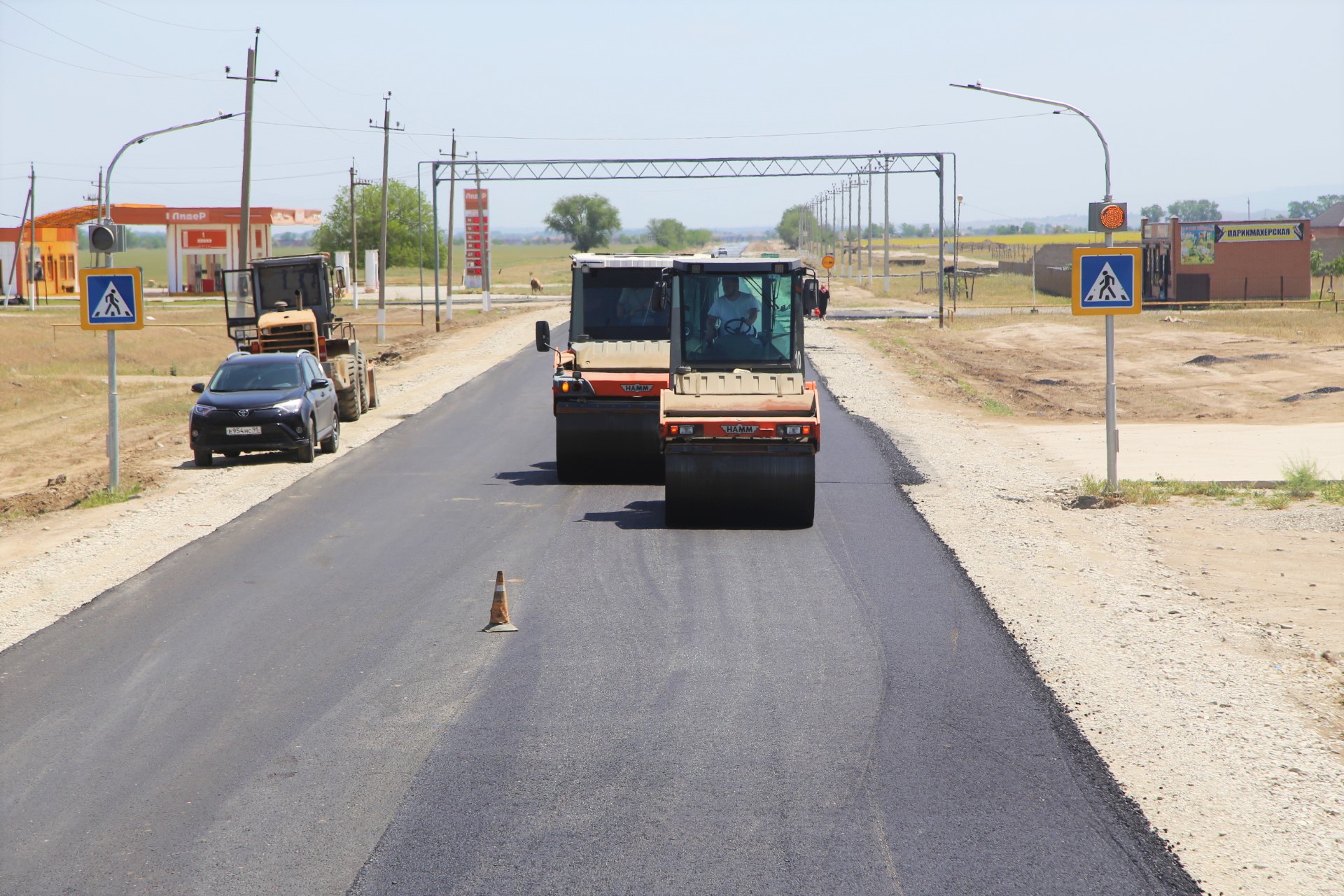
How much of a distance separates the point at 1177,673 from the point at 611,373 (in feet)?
32.4

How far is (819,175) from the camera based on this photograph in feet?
213

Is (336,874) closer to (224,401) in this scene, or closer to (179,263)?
(224,401)

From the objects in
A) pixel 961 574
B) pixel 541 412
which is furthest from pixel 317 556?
pixel 541 412

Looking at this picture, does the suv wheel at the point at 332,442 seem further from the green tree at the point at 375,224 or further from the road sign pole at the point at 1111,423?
the green tree at the point at 375,224

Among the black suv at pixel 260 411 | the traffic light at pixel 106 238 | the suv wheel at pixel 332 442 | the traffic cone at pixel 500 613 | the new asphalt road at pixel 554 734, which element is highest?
the traffic light at pixel 106 238

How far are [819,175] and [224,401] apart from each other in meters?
48.8

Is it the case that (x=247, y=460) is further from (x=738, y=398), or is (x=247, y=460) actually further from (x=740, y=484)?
(x=740, y=484)

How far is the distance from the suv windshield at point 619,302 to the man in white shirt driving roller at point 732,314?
3155 millimetres

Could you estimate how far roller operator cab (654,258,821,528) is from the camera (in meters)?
→ 14.1

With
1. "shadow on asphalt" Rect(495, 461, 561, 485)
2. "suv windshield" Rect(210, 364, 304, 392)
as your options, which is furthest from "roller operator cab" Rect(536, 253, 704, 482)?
"suv windshield" Rect(210, 364, 304, 392)

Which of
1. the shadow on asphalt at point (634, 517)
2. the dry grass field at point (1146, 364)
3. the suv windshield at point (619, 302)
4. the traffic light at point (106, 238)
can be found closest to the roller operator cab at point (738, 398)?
the shadow on asphalt at point (634, 517)

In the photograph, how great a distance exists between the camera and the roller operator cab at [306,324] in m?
25.9

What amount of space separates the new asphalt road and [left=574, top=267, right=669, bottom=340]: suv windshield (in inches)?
214

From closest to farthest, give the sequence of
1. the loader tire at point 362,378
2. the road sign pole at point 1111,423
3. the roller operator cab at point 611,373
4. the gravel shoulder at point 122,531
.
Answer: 1. the gravel shoulder at point 122,531
2. the road sign pole at point 1111,423
3. the roller operator cab at point 611,373
4. the loader tire at point 362,378
